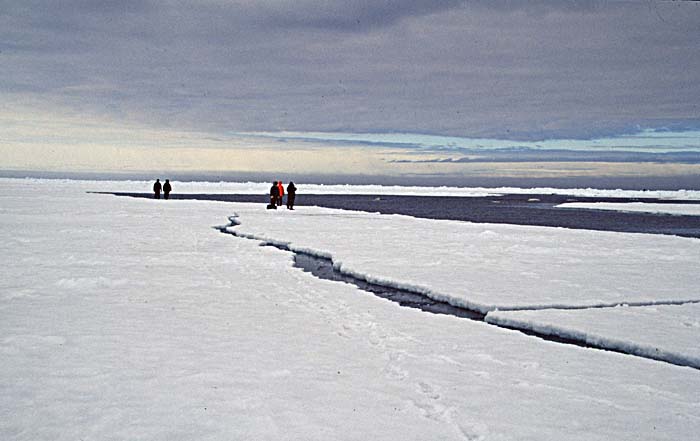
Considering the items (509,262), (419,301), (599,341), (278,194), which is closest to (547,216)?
(278,194)

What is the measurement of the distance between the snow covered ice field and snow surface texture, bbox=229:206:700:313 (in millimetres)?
96

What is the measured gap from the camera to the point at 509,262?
1316 cm

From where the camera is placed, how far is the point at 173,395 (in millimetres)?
4910

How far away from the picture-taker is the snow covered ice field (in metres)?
4.45

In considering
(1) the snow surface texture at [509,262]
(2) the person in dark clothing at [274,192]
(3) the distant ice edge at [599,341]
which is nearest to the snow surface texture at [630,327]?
(3) the distant ice edge at [599,341]

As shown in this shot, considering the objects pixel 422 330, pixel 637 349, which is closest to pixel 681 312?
pixel 637 349

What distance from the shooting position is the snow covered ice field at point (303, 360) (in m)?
4.45

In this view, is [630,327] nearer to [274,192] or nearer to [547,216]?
[274,192]

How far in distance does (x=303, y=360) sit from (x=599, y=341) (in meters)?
3.34

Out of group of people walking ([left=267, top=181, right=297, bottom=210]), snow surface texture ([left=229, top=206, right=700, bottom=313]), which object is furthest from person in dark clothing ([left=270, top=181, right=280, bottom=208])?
snow surface texture ([left=229, top=206, right=700, bottom=313])

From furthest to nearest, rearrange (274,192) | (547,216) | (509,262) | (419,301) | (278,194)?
(547,216) < (278,194) < (274,192) < (509,262) < (419,301)

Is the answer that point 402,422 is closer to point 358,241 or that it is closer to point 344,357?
point 344,357

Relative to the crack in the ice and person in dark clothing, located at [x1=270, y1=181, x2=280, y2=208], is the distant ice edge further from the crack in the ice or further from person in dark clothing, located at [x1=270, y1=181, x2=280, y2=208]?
person in dark clothing, located at [x1=270, y1=181, x2=280, y2=208]

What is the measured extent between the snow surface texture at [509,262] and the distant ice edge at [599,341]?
2.26 ft
